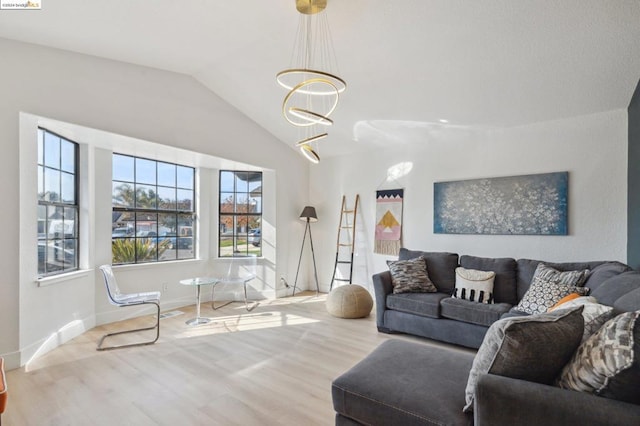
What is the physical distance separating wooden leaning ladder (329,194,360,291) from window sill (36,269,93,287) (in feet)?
11.8

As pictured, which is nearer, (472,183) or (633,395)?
(633,395)

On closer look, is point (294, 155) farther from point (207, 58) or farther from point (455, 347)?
point (455, 347)

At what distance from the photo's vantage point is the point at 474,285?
11.7 feet

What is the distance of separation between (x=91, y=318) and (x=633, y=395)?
486cm

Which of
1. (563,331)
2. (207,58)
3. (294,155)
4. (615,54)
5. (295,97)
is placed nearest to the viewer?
(563,331)

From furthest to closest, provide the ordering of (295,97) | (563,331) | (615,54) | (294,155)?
(294,155)
(295,97)
(615,54)
(563,331)

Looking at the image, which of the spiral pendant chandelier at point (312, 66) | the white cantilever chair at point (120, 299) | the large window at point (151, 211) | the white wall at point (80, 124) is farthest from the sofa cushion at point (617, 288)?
the large window at point (151, 211)

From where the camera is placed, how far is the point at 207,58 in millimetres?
3746

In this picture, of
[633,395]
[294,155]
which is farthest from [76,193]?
[633,395]

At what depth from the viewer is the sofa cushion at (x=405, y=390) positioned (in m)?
1.45

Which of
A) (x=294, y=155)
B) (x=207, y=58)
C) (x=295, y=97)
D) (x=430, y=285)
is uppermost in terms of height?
(x=207, y=58)

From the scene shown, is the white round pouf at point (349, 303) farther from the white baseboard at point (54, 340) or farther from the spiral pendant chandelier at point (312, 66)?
the white baseboard at point (54, 340)

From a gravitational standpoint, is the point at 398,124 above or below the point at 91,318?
above

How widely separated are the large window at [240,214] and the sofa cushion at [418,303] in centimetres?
269
